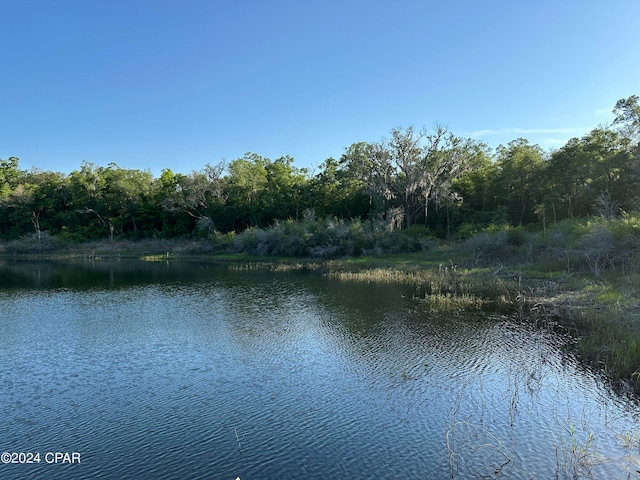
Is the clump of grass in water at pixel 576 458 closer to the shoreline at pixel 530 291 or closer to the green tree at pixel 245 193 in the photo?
the shoreline at pixel 530 291

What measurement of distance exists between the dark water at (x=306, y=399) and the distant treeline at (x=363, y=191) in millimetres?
21609

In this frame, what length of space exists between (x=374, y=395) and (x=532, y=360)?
18.7 ft

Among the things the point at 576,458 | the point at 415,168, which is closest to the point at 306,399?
the point at 576,458

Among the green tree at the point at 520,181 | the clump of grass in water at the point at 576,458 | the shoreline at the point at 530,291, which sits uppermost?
the green tree at the point at 520,181

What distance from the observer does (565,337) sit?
1628 centimetres

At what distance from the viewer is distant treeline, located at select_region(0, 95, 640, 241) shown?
39.0 metres

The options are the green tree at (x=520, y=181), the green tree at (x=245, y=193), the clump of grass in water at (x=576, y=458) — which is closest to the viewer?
the clump of grass in water at (x=576, y=458)

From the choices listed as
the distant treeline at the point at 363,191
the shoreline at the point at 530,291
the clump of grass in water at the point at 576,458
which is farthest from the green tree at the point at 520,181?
the clump of grass in water at the point at 576,458

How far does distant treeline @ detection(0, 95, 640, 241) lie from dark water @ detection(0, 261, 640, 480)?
21609 mm

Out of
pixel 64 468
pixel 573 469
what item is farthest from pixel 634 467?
pixel 64 468

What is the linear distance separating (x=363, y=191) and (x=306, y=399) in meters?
43.2

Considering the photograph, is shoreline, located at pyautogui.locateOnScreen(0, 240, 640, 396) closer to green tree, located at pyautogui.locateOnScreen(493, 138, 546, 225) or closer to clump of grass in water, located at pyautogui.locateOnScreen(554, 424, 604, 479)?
clump of grass in water, located at pyautogui.locateOnScreen(554, 424, 604, 479)

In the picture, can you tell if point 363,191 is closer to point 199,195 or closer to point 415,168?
point 415,168

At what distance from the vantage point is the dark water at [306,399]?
8539 millimetres
